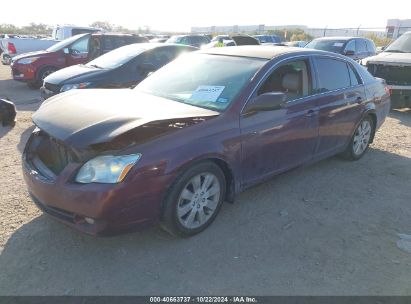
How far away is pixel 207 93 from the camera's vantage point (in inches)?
150

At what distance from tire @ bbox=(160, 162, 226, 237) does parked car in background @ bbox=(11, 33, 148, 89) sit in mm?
8936

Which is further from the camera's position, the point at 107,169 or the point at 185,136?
the point at 185,136

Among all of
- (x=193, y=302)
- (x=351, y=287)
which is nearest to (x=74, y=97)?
(x=193, y=302)

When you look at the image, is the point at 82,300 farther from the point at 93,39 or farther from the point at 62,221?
the point at 93,39

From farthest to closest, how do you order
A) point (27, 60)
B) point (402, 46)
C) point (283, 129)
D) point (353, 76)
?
point (27, 60)
point (402, 46)
point (353, 76)
point (283, 129)

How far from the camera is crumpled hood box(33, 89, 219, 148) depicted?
2.99 metres

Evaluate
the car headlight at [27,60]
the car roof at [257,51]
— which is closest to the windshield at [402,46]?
the car roof at [257,51]

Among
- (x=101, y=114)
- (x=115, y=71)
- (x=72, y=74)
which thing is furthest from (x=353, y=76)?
(x=72, y=74)

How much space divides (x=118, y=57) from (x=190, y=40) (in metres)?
13.1

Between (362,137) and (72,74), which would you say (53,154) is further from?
(72,74)

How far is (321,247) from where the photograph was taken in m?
3.41

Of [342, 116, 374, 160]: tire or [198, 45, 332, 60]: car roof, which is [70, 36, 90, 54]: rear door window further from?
[342, 116, 374, 160]: tire

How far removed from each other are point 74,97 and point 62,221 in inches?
55.4

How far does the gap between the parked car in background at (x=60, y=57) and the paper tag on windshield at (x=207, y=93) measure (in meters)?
8.25
